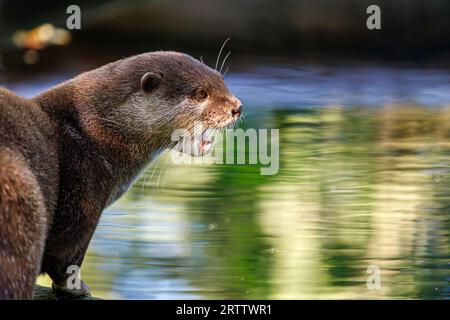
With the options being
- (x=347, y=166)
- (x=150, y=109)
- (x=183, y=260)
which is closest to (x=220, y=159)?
(x=347, y=166)

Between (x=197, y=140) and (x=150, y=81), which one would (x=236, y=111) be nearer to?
(x=197, y=140)

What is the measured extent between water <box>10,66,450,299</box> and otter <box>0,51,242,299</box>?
2.21 ft

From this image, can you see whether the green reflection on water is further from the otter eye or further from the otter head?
the otter eye

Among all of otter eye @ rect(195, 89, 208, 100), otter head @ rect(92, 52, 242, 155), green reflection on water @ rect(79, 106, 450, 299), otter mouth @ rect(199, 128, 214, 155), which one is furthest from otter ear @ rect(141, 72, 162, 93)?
green reflection on water @ rect(79, 106, 450, 299)

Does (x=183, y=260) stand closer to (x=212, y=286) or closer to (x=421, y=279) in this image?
(x=212, y=286)

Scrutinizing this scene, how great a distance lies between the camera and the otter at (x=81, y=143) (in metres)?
4.37

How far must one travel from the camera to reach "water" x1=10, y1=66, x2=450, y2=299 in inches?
232

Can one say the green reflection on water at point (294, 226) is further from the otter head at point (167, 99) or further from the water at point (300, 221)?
the otter head at point (167, 99)

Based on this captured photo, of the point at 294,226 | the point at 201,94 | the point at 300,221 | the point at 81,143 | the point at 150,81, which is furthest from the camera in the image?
the point at 300,221

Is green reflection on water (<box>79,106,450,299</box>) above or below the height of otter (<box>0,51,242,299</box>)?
below

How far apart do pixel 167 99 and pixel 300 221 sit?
1.72 meters

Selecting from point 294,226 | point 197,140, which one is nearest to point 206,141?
point 197,140

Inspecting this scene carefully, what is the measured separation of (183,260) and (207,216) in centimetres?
87

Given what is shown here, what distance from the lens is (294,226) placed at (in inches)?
271
